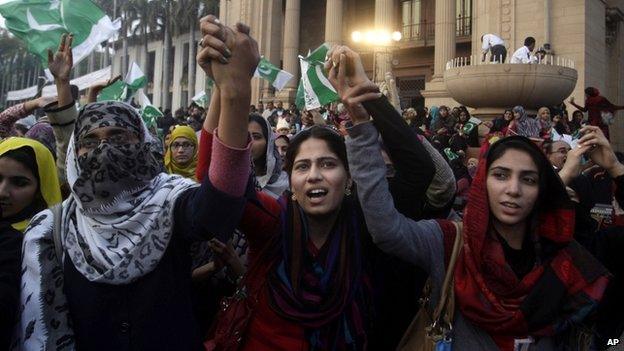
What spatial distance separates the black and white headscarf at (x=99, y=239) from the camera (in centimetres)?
192

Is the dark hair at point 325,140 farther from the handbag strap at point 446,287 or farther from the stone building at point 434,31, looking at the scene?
the stone building at point 434,31

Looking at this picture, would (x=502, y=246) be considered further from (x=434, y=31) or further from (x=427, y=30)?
(x=427, y=30)

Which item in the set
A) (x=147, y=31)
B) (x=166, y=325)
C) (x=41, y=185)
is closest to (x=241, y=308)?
(x=166, y=325)

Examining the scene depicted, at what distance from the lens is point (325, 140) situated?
2.38 metres

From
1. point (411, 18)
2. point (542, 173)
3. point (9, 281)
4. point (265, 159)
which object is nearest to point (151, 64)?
point (411, 18)

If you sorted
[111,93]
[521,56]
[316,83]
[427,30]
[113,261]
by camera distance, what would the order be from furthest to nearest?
[427,30]
[521,56]
[111,93]
[316,83]
[113,261]

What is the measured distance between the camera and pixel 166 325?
77.0 inches

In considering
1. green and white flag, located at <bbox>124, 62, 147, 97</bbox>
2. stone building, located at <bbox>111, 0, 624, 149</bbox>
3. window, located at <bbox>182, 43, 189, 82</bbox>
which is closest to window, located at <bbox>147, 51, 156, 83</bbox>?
window, located at <bbox>182, 43, 189, 82</bbox>

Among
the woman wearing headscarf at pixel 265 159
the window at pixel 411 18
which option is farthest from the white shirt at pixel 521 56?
the window at pixel 411 18

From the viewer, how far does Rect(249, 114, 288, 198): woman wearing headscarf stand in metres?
3.80

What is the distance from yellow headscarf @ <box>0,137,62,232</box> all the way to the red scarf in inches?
77.0

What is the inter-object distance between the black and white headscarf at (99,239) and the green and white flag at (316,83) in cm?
576

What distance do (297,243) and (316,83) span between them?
19.5 feet

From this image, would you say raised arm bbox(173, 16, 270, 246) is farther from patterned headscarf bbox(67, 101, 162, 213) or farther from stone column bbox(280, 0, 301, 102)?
stone column bbox(280, 0, 301, 102)
